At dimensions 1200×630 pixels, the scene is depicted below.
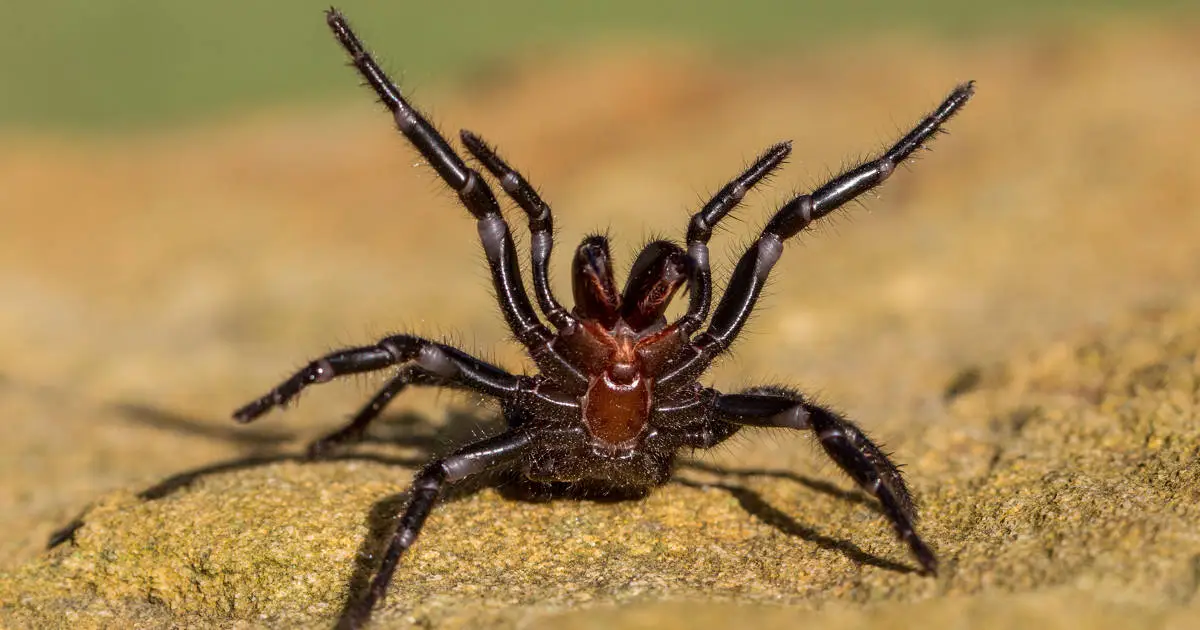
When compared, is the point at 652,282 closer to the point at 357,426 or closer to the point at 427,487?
the point at 427,487

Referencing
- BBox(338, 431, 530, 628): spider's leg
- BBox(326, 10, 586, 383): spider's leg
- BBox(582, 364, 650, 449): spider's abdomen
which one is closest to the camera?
BBox(338, 431, 530, 628): spider's leg

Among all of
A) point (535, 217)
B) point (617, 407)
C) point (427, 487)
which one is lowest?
point (427, 487)

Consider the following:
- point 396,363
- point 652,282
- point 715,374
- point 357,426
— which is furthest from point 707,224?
point 715,374

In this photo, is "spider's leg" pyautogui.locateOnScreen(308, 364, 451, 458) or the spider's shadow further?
"spider's leg" pyautogui.locateOnScreen(308, 364, 451, 458)

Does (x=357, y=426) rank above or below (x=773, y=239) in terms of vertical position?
above

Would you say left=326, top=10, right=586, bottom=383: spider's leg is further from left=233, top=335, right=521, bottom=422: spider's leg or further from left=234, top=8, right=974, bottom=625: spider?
left=233, top=335, right=521, bottom=422: spider's leg

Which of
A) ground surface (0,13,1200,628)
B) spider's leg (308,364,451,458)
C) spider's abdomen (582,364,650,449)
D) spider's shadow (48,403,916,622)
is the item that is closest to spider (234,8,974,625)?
spider's abdomen (582,364,650,449)

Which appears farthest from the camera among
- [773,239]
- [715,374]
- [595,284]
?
[715,374]
